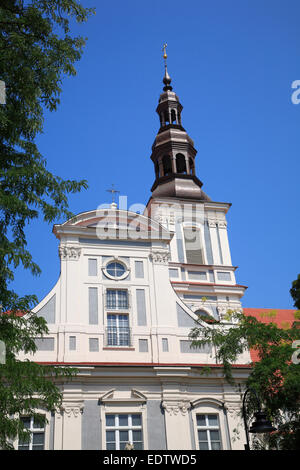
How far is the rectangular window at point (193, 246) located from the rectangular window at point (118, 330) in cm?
1439

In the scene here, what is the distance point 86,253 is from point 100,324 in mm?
3050

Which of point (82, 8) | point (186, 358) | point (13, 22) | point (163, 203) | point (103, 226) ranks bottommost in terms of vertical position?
point (186, 358)

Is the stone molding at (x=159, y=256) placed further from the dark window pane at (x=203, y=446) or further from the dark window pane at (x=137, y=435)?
the dark window pane at (x=203, y=446)

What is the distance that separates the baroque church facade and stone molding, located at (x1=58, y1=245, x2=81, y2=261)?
4 cm

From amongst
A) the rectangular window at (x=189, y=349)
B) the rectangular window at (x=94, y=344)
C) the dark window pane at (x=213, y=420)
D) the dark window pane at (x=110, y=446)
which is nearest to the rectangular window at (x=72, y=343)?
the rectangular window at (x=94, y=344)

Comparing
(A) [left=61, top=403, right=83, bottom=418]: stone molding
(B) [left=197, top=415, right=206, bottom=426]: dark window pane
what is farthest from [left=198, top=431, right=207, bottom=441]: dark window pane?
(A) [left=61, top=403, right=83, bottom=418]: stone molding

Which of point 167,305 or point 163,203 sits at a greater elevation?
point 163,203

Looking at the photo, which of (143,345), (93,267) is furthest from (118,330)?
(93,267)

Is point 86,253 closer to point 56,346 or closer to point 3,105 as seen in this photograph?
point 56,346

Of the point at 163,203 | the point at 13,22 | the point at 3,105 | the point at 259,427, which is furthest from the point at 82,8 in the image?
the point at 163,203

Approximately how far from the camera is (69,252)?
20.7 meters

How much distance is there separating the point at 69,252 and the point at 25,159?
9.53m

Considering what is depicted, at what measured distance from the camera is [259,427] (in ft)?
42.2

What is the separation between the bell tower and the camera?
36.7 metres
